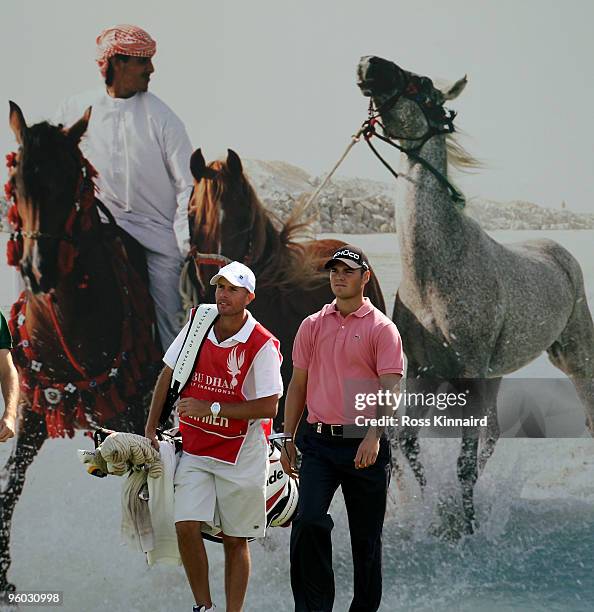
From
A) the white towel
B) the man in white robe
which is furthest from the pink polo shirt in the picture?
the man in white robe

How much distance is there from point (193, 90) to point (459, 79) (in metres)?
1.34

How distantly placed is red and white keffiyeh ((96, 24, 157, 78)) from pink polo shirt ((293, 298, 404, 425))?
189cm

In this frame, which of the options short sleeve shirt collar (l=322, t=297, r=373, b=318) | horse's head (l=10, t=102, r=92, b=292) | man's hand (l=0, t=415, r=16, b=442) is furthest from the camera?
horse's head (l=10, t=102, r=92, b=292)

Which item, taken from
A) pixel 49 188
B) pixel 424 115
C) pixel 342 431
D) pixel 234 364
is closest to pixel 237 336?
pixel 234 364

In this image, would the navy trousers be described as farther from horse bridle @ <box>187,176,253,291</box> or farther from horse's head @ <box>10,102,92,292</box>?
horse's head @ <box>10,102,92,292</box>

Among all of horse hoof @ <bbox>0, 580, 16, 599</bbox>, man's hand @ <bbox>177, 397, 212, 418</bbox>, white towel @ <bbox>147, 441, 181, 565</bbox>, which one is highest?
man's hand @ <bbox>177, 397, 212, 418</bbox>

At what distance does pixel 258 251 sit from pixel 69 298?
0.97 meters

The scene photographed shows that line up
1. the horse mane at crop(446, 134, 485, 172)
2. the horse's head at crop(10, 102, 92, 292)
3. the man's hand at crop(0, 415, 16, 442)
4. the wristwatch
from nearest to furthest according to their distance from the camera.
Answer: the man's hand at crop(0, 415, 16, 442) < the wristwatch < the horse's head at crop(10, 102, 92, 292) < the horse mane at crop(446, 134, 485, 172)

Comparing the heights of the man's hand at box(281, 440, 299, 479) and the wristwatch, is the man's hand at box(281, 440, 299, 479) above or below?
below

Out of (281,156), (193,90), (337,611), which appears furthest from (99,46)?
(337,611)

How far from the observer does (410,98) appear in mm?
5250

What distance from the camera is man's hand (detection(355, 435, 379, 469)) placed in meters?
3.94

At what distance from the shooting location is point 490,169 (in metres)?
5.27

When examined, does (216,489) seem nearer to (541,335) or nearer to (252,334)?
(252,334)
